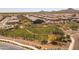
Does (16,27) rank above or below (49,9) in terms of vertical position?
below

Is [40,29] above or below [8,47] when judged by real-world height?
above

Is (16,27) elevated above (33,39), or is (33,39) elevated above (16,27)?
(16,27)

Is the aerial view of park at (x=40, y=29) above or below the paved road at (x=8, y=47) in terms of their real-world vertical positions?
above

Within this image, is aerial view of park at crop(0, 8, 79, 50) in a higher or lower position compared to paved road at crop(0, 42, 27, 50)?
higher

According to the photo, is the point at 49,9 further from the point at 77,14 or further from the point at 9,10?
the point at 9,10
